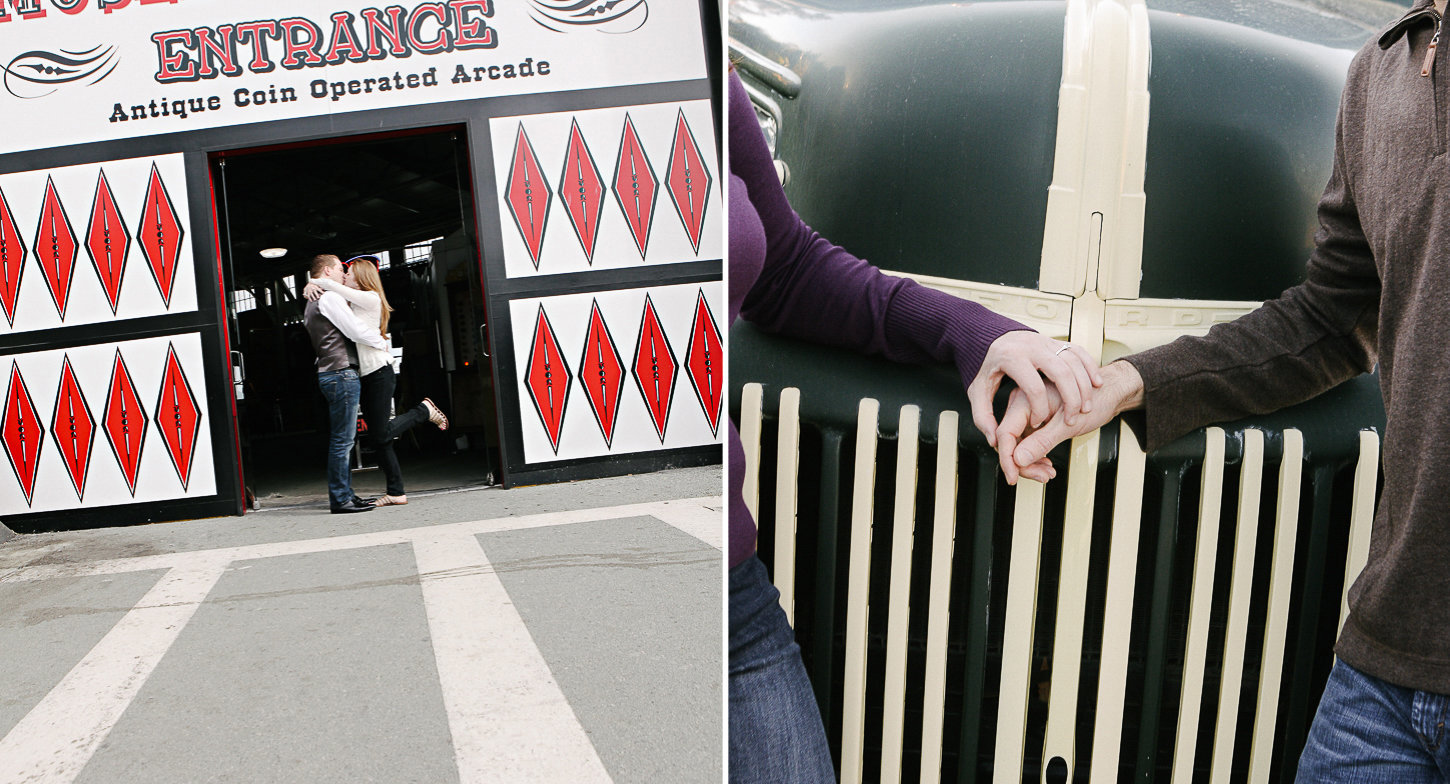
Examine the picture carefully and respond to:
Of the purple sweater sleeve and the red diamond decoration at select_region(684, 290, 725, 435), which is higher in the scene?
the purple sweater sleeve

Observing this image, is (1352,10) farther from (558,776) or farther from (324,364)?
(324,364)

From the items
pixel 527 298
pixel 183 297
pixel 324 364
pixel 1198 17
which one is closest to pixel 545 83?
pixel 527 298

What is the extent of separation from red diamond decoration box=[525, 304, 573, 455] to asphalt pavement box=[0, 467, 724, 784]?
0.72 m

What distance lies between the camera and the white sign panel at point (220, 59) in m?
4.09

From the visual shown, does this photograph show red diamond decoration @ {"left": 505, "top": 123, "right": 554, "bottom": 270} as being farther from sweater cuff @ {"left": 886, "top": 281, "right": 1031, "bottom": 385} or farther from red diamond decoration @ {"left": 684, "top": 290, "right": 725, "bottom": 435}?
sweater cuff @ {"left": 886, "top": 281, "right": 1031, "bottom": 385}

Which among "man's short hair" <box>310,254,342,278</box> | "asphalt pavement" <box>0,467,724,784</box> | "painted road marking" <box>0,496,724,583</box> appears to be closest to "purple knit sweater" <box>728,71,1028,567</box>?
"asphalt pavement" <box>0,467,724,784</box>

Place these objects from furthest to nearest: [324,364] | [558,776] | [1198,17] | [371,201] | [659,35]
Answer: [371,201] < [659,35] < [324,364] < [558,776] < [1198,17]

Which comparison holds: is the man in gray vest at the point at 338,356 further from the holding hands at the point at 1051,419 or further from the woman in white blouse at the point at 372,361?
the holding hands at the point at 1051,419

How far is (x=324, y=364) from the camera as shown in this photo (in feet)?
13.3

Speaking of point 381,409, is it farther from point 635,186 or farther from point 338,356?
point 635,186

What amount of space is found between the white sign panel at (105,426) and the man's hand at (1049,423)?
4.43 metres

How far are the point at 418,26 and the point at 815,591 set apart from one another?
13.3 feet

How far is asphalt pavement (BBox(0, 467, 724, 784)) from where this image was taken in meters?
1.79

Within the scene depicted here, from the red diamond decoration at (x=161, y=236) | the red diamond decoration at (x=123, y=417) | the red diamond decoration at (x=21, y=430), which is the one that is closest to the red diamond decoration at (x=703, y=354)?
the red diamond decoration at (x=161, y=236)
